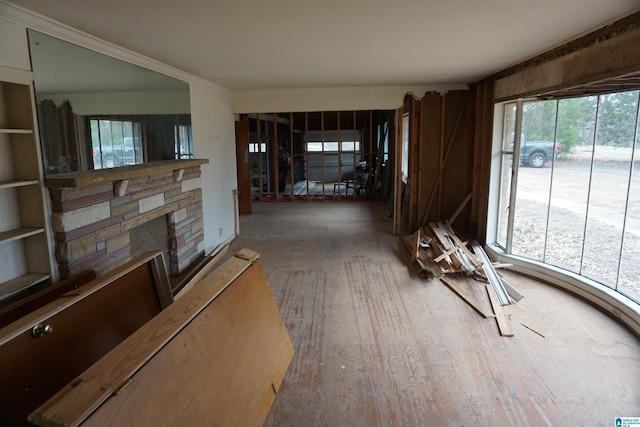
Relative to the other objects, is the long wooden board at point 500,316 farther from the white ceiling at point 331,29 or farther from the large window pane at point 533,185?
the white ceiling at point 331,29

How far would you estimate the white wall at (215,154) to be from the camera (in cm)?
554

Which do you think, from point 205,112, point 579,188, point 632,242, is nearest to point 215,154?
point 205,112

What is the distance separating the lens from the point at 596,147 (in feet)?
13.6

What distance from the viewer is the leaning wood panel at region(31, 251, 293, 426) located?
144 cm

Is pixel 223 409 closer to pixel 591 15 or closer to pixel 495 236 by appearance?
pixel 591 15

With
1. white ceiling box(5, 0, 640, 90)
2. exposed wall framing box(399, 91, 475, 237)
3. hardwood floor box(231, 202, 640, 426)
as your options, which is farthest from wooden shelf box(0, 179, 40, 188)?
exposed wall framing box(399, 91, 475, 237)

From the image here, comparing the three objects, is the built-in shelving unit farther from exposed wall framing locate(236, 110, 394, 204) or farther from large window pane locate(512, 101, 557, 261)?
exposed wall framing locate(236, 110, 394, 204)

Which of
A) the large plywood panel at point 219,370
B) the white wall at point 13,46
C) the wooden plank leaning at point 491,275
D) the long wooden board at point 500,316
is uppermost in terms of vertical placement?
the white wall at point 13,46

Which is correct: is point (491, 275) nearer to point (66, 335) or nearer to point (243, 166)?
point (66, 335)

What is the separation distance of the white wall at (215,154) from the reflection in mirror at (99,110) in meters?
0.58

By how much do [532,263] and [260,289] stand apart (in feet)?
12.4

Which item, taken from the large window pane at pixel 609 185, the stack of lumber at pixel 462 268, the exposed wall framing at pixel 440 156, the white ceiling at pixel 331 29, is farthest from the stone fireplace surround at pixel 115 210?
the large window pane at pixel 609 185

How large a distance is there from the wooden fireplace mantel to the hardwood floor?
182 cm

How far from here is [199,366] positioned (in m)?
1.97
